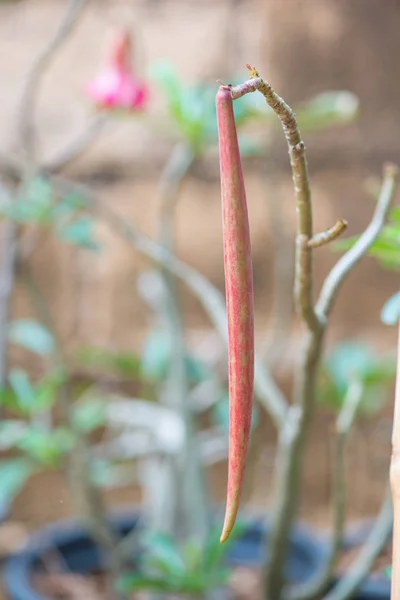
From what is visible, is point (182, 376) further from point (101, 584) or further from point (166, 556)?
point (101, 584)

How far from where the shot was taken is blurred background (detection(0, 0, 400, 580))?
1.00 meters

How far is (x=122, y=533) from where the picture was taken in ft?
2.95

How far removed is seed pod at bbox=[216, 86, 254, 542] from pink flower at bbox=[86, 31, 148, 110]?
1.63 feet

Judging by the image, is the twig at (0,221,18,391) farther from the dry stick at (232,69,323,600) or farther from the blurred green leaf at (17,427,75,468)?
the dry stick at (232,69,323,600)

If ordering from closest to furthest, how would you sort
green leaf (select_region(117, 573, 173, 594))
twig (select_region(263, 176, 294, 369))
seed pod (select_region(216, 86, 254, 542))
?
1. seed pod (select_region(216, 86, 254, 542))
2. green leaf (select_region(117, 573, 173, 594))
3. twig (select_region(263, 176, 294, 369))

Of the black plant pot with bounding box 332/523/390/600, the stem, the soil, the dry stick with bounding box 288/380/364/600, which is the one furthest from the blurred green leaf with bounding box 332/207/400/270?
the soil

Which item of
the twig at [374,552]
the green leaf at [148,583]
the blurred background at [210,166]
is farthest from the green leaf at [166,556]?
the blurred background at [210,166]

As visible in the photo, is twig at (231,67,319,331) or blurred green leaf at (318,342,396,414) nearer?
twig at (231,67,319,331)

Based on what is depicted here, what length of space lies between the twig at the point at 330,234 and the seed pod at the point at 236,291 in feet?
0.20

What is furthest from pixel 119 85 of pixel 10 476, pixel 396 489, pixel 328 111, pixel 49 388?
pixel 396 489

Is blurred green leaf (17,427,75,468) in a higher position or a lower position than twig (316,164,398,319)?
A: lower

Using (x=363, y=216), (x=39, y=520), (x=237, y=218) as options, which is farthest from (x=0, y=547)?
(x=237, y=218)

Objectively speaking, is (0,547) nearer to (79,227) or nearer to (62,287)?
(62,287)

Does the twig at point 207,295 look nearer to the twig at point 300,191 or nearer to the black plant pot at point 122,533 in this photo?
the twig at point 300,191
